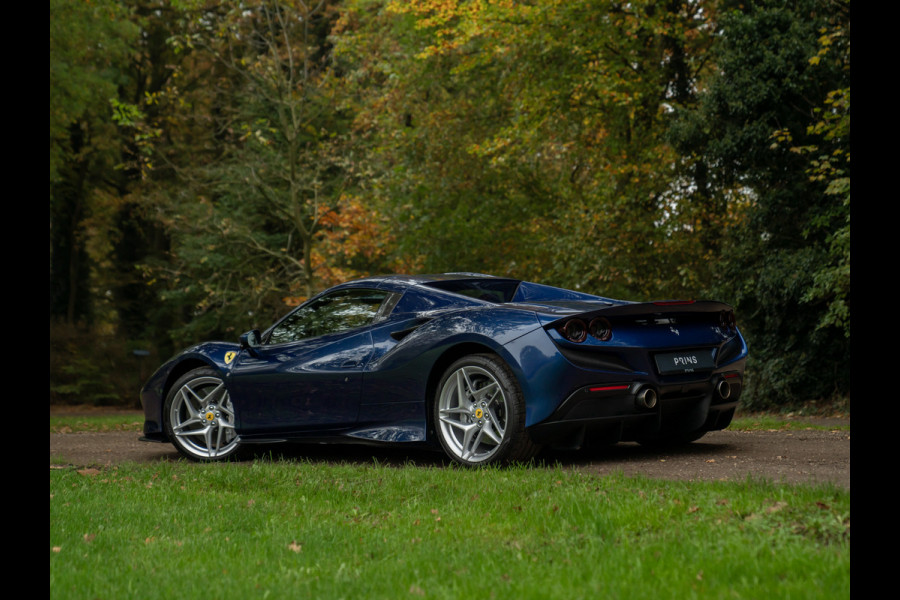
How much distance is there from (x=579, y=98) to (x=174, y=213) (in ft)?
43.1

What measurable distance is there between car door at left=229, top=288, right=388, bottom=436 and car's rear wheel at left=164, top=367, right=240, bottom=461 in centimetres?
23

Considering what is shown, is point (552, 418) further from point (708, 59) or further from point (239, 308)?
point (239, 308)

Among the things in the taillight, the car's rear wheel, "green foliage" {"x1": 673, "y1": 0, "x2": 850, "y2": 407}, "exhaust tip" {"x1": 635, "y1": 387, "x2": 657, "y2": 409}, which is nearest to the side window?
the car's rear wheel

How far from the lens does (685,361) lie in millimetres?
6418

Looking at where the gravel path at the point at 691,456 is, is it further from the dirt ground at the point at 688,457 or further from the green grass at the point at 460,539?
the green grass at the point at 460,539

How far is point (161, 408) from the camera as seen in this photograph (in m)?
8.30

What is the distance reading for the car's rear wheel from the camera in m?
7.98

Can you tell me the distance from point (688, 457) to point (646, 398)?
A: 79 cm

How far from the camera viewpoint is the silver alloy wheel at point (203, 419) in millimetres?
7977

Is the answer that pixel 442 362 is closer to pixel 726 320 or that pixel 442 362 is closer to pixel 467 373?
pixel 467 373

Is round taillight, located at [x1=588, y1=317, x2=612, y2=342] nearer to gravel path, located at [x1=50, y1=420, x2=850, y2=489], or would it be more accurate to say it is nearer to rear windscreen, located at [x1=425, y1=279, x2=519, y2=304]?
gravel path, located at [x1=50, y1=420, x2=850, y2=489]

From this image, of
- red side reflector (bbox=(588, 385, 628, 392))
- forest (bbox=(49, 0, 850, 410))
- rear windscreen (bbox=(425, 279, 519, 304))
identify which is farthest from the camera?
forest (bbox=(49, 0, 850, 410))

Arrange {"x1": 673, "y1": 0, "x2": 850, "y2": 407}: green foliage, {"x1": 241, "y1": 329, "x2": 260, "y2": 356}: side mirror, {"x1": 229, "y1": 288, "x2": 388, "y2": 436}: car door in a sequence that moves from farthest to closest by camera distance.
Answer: {"x1": 673, "y1": 0, "x2": 850, "y2": 407}: green foliage < {"x1": 241, "y1": 329, "x2": 260, "y2": 356}: side mirror < {"x1": 229, "y1": 288, "x2": 388, "y2": 436}: car door
